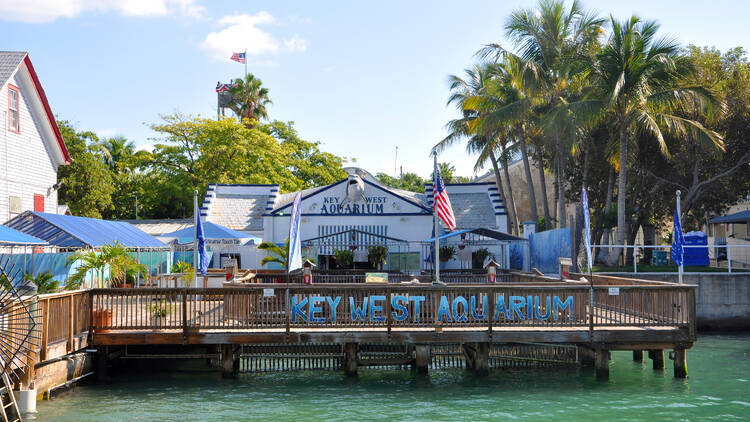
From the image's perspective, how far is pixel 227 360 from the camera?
16.9m

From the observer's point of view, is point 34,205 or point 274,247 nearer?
point 34,205

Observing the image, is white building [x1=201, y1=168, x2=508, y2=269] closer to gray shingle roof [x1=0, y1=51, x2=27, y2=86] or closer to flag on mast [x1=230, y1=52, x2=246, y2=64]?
gray shingle roof [x1=0, y1=51, x2=27, y2=86]

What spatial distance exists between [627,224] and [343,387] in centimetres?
2928

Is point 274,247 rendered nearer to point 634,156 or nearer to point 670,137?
point 634,156

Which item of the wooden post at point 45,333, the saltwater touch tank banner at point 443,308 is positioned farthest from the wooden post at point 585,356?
the wooden post at point 45,333

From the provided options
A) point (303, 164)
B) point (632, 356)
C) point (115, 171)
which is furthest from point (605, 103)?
point (115, 171)

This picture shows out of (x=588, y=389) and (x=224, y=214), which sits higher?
(x=224, y=214)

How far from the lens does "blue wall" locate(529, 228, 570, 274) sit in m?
26.3

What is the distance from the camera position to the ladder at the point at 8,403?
12.3 m

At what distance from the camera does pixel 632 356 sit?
20.0 m

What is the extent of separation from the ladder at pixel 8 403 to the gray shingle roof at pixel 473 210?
26.5 m

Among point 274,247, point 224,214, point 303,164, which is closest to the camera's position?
point 274,247

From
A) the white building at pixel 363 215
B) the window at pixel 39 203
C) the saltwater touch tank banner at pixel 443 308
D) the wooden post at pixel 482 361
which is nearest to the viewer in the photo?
the saltwater touch tank banner at pixel 443 308

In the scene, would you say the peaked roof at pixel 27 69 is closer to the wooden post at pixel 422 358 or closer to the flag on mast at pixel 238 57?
the wooden post at pixel 422 358
